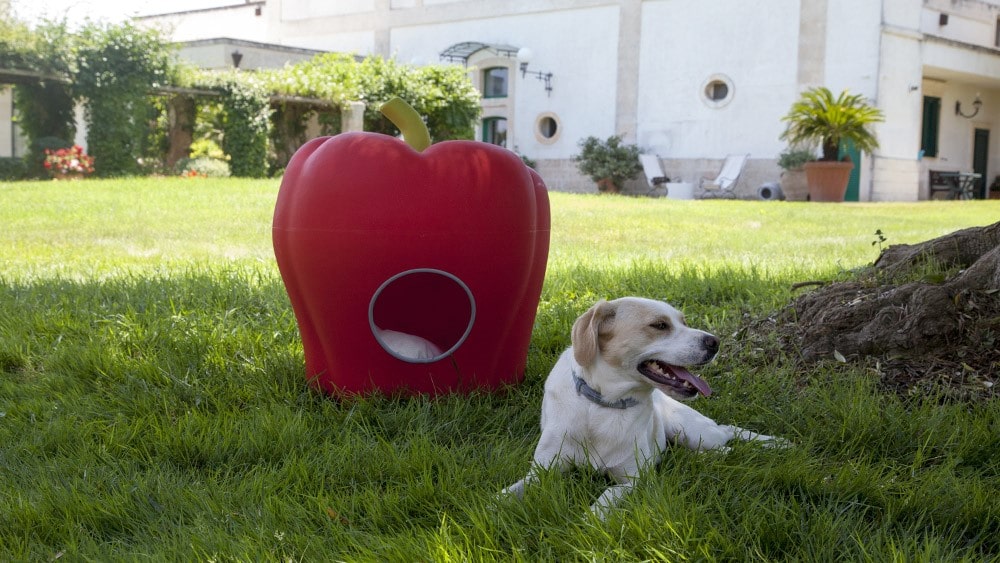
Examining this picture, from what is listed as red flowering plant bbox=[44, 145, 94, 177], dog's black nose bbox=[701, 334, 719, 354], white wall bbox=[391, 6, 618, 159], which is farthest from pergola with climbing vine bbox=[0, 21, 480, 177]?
dog's black nose bbox=[701, 334, 719, 354]

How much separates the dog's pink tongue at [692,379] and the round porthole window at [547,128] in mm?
26677

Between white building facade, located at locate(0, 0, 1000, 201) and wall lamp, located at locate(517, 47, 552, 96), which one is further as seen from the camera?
wall lamp, located at locate(517, 47, 552, 96)

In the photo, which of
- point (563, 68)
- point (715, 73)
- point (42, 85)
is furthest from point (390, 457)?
point (563, 68)

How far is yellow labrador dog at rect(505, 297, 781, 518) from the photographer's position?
2.96m

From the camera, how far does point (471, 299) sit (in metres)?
3.78

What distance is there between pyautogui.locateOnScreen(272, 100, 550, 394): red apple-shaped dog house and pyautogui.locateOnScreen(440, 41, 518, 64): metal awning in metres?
26.5

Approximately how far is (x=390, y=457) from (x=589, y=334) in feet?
2.65

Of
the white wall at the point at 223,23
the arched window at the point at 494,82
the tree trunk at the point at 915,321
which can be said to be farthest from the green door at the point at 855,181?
the white wall at the point at 223,23

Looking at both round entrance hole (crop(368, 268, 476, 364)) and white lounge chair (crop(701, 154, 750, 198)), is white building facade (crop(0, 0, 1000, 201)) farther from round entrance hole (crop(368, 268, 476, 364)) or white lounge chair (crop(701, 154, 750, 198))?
round entrance hole (crop(368, 268, 476, 364))

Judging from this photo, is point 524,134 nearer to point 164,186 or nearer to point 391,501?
point 164,186

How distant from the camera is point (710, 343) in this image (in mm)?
2955

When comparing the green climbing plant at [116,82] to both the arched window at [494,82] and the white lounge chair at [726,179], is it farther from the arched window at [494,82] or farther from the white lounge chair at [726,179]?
the white lounge chair at [726,179]

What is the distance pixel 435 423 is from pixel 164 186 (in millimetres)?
13198

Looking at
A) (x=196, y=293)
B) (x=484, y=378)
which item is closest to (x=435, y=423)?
(x=484, y=378)
